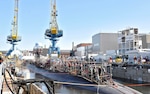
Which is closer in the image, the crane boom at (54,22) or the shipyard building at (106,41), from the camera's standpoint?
the crane boom at (54,22)

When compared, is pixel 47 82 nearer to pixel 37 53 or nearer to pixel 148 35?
pixel 37 53

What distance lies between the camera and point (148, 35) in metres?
71.2

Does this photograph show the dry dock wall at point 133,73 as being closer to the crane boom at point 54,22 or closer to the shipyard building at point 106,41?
the crane boom at point 54,22

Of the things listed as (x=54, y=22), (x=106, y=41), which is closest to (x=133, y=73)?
(x=54, y=22)

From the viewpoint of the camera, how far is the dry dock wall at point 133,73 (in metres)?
33.1

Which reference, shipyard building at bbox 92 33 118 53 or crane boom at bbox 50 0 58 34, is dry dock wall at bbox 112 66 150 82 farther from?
shipyard building at bbox 92 33 118 53

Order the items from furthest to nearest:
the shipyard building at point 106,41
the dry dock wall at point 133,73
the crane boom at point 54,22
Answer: the shipyard building at point 106,41
the crane boom at point 54,22
the dry dock wall at point 133,73

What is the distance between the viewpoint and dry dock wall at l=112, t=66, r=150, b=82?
3312 centimetres

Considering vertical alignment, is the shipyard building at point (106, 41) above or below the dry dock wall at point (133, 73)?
above

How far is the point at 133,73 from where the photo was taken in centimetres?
3694

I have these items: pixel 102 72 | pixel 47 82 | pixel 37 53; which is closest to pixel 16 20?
pixel 37 53

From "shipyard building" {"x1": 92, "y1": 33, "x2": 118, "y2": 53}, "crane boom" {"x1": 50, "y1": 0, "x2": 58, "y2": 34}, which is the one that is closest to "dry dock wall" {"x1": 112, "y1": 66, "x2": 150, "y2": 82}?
"crane boom" {"x1": 50, "y1": 0, "x2": 58, "y2": 34}

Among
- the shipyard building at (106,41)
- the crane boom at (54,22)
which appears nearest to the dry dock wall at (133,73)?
the crane boom at (54,22)

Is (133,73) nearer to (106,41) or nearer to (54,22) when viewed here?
(54,22)
